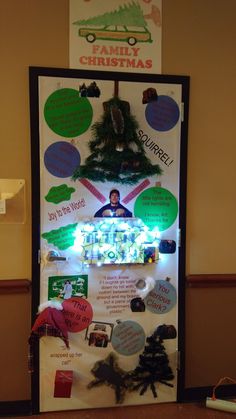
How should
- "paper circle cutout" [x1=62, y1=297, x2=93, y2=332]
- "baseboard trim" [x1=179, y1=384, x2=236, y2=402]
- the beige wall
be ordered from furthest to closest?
1. "baseboard trim" [x1=179, y1=384, x2=236, y2=402]
2. "paper circle cutout" [x1=62, y1=297, x2=93, y2=332]
3. the beige wall

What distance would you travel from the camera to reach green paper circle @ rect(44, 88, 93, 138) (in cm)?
201

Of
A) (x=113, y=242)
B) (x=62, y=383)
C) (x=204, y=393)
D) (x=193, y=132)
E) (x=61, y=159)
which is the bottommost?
(x=204, y=393)

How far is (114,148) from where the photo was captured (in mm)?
2031

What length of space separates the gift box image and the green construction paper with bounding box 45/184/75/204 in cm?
101

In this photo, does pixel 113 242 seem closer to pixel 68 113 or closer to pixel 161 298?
pixel 161 298

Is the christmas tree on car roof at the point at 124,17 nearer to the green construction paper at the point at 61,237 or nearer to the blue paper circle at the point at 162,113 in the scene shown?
the blue paper circle at the point at 162,113

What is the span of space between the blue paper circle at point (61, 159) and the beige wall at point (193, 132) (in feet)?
0.41

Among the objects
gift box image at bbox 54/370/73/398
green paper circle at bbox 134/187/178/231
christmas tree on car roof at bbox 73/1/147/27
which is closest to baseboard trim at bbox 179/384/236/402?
gift box image at bbox 54/370/73/398

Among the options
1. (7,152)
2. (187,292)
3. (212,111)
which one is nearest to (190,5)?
(212,111)

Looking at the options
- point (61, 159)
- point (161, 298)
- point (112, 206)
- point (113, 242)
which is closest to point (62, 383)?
point (161, 298)

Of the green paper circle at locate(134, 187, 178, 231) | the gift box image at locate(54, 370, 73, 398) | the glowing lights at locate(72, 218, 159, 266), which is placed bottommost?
the gift box image at locate(54, 370, 73, 398)

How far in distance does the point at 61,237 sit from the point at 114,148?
1.95 ft

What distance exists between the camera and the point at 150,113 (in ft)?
6.89

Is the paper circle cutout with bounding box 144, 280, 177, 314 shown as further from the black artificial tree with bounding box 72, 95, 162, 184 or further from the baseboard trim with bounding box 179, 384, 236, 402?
the black artificial tree with bounding box 72, 95, 162, 184
